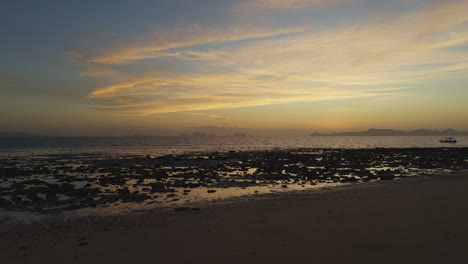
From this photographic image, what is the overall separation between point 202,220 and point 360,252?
5.45m

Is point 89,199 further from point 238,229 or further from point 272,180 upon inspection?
point 272,180

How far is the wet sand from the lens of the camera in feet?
21.0

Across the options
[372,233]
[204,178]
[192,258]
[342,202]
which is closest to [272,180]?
[204,178]

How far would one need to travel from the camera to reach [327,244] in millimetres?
6945

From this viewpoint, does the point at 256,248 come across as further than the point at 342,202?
No

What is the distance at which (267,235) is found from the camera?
785 centimetres

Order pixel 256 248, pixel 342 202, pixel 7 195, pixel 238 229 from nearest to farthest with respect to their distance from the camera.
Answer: pixel 256 248
pixel 238 229
pixel 342 202
pixel 7 195

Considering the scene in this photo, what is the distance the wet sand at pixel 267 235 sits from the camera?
6410 mm

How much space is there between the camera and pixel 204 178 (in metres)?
21.2

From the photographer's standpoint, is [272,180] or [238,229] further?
[272,180]

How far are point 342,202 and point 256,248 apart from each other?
649 centimetres

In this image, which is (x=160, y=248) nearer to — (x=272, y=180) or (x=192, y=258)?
(x=192, y=258)

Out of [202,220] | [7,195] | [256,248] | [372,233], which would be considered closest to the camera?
[256,248]

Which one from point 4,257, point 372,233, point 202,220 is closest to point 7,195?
point 4,257
